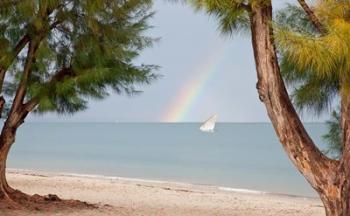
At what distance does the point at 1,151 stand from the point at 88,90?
146 cm

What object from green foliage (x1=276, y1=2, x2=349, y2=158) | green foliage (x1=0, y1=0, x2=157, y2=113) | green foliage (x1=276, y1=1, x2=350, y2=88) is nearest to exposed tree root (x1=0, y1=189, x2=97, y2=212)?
green foliage (x1=0, y1=0, x2=157, y2=113)

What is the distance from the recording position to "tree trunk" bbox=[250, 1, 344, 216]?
448cm

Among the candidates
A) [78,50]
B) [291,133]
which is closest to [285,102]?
[291,133]

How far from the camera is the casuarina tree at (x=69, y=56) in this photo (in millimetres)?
7004

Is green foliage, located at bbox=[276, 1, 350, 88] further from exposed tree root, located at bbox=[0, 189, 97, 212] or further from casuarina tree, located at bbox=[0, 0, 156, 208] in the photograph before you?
exposed tree root, located at bbox=[0, 189, 97, 212]

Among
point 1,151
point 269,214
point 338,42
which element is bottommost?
point 269,214

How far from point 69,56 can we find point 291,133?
162 inches

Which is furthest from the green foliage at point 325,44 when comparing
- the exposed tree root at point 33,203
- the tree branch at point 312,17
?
the exposed tree root at point 33,203

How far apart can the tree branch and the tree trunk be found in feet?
1.12

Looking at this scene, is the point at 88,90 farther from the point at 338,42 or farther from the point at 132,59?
the point at 338,42

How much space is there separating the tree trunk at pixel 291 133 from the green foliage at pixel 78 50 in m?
2.45

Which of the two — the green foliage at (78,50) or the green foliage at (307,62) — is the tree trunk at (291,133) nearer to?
the green foliage at (307,62)

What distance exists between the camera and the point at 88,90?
7707 millimetres

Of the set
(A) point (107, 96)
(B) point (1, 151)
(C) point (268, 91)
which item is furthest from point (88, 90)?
(C) point (268, 91)
